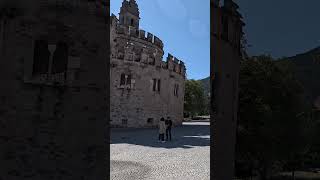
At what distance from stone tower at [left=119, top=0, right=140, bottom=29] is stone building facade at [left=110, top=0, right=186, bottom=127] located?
227 inches

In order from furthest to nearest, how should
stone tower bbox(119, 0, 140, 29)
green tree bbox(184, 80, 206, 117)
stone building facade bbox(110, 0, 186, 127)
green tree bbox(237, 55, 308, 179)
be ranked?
green tree bbox(184, 80, 206, 117) → stone tower bbox(119, 0, 140, 29) → stone building facade bbox(110, 0, 186, 127) → green tree bbox(237, 55, 308, 179)

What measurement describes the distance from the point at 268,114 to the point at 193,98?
174 feet

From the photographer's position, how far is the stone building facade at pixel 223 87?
8561mm

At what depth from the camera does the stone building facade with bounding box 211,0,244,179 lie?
8.56 metres

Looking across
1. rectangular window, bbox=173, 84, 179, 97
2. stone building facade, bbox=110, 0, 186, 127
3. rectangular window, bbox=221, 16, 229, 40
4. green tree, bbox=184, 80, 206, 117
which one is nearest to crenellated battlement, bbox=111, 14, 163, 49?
stone building facade, bbox=110, 0, 186, 127
